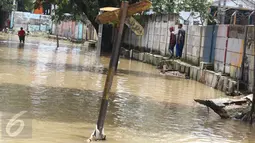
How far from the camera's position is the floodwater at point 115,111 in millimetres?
7137

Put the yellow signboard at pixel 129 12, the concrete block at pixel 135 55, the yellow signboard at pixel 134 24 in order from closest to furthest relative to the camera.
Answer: the yellow signboard at pixel 129 12
the yellow signboard at pixel 134 24
the concrete block at pixel 135 55

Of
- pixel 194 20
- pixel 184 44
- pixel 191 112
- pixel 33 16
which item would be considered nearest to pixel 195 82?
pixel 184 44

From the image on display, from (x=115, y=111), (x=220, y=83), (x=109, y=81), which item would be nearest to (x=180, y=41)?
(x=220, y=83)

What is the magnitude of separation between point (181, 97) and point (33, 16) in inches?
2008

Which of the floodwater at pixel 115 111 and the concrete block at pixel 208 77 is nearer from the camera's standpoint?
the floodwater at pixel 115 111

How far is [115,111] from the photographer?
9102mm

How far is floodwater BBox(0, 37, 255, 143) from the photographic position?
714cm

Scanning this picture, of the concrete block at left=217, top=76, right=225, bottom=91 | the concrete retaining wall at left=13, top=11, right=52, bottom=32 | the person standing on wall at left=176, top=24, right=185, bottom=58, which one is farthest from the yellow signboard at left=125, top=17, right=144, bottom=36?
the concrete retaining wall at left=13, top=11, right=52, bottom=32

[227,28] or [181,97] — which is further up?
[227,28]

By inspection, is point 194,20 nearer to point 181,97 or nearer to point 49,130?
point 181,97

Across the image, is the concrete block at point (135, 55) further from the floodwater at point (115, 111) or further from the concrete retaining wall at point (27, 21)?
the concrete retaining wall at point (27, 21)

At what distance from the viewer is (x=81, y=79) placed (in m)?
14.1

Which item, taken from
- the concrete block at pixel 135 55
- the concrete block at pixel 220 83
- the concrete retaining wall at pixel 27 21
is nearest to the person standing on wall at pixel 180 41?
the concrete block at pixel 220 83

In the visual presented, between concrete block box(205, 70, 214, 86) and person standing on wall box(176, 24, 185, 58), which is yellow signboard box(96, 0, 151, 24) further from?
person standing on wall box(176, 24, 185, 58)
